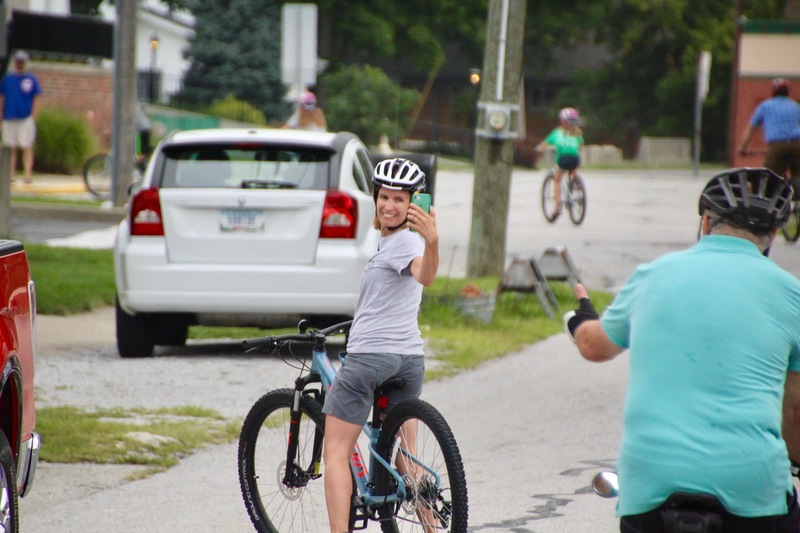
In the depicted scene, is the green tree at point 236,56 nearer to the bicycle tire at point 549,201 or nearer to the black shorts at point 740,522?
the bicycle tire at point 549,201

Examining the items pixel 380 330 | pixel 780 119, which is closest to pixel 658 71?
pixel 780 119

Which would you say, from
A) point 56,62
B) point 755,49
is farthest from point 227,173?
point 56,62

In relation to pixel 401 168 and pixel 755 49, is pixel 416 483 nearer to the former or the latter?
pixel 401 168

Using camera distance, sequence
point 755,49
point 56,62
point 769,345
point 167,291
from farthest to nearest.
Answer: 1. point 56,62
2. point 755,49
3. point 167,291
4. point 769,345

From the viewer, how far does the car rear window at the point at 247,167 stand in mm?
9555

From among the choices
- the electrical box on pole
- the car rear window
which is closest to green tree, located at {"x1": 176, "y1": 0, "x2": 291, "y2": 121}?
the electrical box on pole

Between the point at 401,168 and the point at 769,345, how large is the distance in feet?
6.67

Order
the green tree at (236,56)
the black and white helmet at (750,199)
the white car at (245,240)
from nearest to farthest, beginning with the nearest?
the black and white helmet at (750,199) → the white car at (245,240) → the green tree at (236,56)

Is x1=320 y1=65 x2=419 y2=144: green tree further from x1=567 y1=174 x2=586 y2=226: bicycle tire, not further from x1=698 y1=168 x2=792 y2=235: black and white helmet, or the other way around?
x1=698 y1=168 x2=792 y2=235: black and white helmet

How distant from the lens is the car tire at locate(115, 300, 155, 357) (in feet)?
32.0

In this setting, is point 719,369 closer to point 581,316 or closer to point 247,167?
point 581,316

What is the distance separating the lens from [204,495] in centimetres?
638

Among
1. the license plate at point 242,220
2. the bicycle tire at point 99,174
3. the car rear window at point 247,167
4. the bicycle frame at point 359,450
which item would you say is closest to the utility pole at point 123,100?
the bicycle tire at point 99,174

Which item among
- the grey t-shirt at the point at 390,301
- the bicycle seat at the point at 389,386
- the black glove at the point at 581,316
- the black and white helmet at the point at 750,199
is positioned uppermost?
the black and white helmet at the point at 750,199
